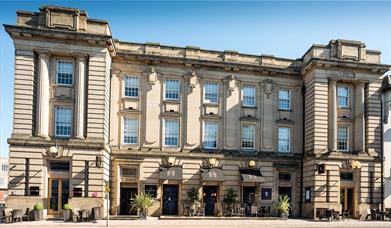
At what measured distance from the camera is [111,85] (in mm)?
32156

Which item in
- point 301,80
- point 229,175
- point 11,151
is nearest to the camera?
point 11,151

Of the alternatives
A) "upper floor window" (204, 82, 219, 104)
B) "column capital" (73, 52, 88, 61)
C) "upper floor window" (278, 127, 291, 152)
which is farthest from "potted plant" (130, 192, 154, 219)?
"upper floor window" (278, 127, 291, 152)

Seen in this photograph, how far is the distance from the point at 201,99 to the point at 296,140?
9.45 meters

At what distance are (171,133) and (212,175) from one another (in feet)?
16.3

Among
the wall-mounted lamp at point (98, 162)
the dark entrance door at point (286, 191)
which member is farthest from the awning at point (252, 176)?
the wall-mounted lamp at point (98, 162)

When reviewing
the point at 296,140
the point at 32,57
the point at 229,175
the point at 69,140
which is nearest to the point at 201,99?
the point at 229,175

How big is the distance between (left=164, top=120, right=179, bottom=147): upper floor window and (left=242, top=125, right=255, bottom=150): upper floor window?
19.7ft

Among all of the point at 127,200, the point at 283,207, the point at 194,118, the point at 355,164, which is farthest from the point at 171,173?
the point at 355,164

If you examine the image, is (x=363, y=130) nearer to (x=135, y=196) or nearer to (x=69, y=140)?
(x=135, y=196)

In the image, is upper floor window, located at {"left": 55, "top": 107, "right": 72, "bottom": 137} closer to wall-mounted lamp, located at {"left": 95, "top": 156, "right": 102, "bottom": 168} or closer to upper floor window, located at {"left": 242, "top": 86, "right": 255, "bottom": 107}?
wall-mounted lamp, located at {"left": 95, "top": 156, "right": 102, "bottom": 168}

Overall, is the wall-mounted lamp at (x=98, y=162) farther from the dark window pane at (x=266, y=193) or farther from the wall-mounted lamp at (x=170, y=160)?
the dark window pane at (x=266, y=193)

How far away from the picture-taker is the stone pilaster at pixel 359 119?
33.7 m

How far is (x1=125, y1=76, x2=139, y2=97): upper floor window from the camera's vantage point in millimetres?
32719

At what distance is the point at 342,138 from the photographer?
3425 cm
